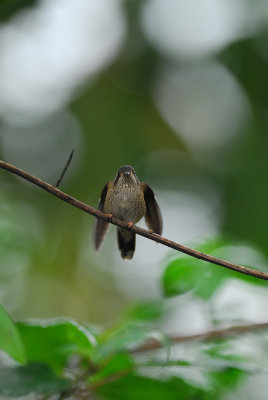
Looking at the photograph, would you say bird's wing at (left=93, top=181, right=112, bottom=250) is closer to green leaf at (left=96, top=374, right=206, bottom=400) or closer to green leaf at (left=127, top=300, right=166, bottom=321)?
green leaf at (left=127, top=300, right=166, bottom=321)

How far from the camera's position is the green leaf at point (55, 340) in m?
2.20

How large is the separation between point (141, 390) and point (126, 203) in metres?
1.59

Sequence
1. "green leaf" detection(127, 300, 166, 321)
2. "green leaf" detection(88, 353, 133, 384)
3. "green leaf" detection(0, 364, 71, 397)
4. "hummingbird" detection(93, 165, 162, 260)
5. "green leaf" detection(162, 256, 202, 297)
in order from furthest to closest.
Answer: "hummingbird" detection(93, 165, 162, 260), "green leaf" detection(127, 300, 166, 321), "green leaf" detection(162, 256, 202, 297), "green leaf" detection(88, 353, 133, 384), "green leaf" detection(0, 364, 71, 397)

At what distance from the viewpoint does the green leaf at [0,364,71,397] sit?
2.12m

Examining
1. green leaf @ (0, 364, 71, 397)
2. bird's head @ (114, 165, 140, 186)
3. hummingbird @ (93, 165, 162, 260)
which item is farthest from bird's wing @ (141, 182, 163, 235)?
green leaf @ (0, 364, 71, 397)

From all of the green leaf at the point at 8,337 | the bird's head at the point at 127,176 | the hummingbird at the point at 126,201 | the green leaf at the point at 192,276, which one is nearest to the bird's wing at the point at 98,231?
the hummingbird at the point at 126,201

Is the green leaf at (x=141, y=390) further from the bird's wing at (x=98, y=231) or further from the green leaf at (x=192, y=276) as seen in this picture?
the bird's wing at (x=98, y=231)

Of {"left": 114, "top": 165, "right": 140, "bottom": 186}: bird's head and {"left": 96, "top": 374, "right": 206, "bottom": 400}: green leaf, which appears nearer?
{"left": 96, "top": 374, "right": 206, "bottom": 400}: green leaf

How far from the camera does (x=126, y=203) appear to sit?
11.9 feet

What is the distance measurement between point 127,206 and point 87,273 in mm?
5173

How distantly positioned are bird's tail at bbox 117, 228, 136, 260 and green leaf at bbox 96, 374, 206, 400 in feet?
4.67

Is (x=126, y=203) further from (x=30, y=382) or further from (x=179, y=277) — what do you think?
(x=30, y=382)

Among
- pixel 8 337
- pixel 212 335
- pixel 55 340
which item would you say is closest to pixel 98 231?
pixel 212 335

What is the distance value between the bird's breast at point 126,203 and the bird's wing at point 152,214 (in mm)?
149
